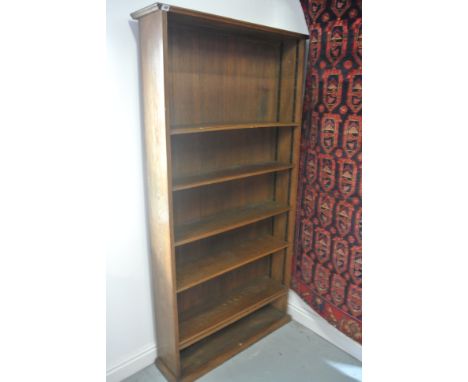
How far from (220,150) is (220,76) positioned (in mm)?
432

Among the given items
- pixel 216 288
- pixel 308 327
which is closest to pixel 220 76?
pixel 216 288

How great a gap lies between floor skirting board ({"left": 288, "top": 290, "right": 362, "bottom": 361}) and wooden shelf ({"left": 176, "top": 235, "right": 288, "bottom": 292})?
455 millimetres

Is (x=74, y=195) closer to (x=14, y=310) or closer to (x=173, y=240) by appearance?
(x=14, y=310)

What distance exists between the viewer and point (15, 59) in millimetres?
514

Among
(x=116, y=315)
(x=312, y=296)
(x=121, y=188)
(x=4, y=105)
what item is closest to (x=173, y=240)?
(x=121, y=188)

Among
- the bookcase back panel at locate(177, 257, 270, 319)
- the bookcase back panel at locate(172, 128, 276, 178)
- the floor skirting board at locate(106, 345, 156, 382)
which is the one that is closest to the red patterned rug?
the bookcase back panel at locate(172, 128, 276, 178)

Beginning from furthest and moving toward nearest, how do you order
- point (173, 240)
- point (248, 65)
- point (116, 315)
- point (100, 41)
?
1. point (248, 65)
2. point (116, 315)
3. point (173, 240)
4. point (100, 41)

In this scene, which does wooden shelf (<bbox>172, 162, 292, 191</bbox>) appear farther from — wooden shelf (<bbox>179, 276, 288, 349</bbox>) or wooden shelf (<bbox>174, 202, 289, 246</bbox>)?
wooden shelf (<bbox>179, 276, 288, 349</bbox>)

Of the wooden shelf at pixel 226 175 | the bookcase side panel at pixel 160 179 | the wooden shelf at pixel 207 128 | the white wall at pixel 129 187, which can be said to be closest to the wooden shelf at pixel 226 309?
the bookcase side panel at pixel 160 179

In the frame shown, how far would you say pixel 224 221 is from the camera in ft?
6.53

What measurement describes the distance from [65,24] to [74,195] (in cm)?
30
